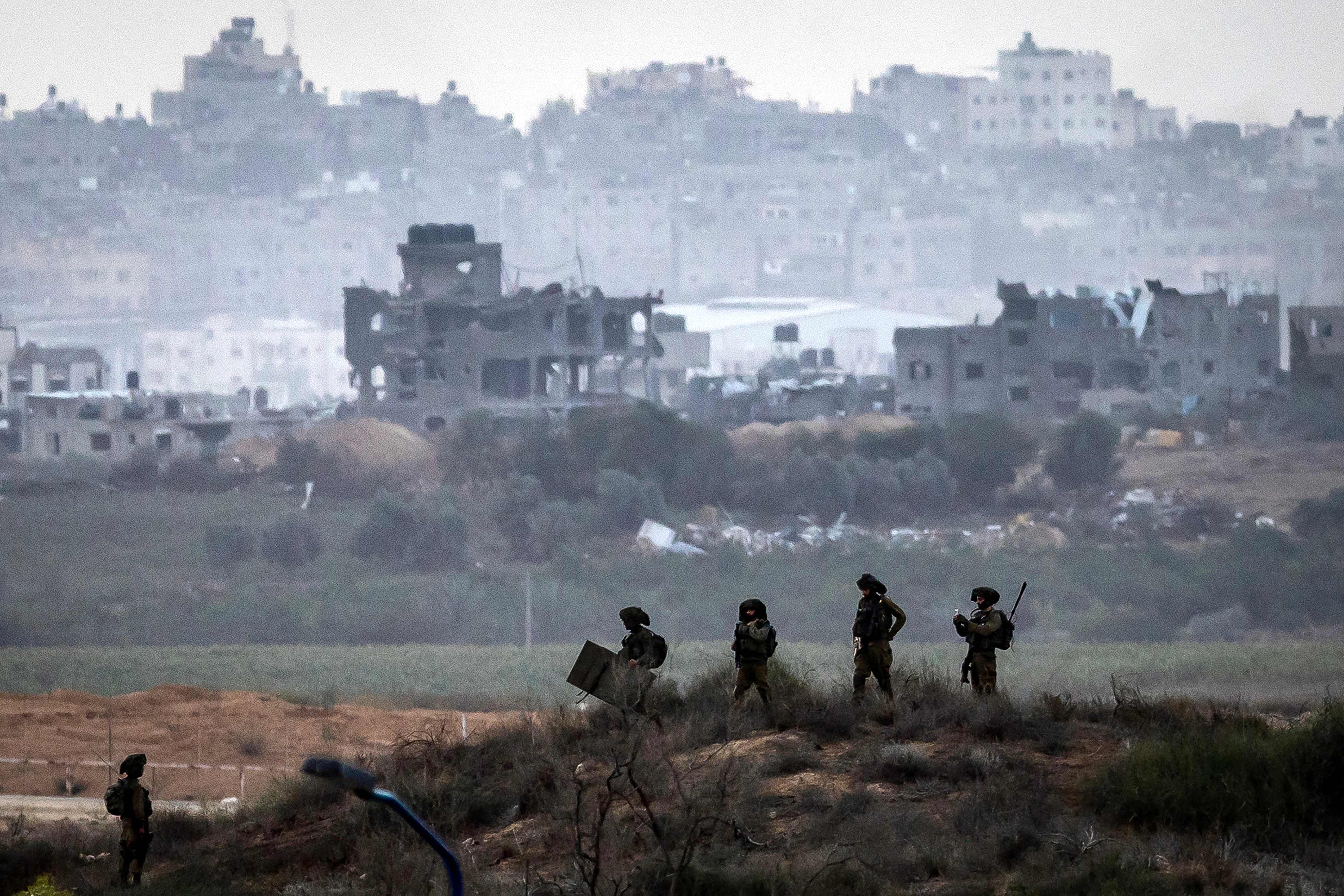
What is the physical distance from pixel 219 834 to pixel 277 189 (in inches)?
7121

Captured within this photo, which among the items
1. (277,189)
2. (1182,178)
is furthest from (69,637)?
(1182,178)

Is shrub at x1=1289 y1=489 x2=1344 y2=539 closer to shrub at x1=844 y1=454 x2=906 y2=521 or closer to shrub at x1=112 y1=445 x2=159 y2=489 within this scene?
shrub at x1=844 y1=454 x2=906 y2=521

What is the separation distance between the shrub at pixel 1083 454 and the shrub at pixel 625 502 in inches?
604

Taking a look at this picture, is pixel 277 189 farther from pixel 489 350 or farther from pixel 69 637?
pixel 69 637

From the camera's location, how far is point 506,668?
139 feet

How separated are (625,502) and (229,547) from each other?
13.6 metres

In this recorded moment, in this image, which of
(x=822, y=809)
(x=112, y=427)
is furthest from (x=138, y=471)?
(x=822, y=809)

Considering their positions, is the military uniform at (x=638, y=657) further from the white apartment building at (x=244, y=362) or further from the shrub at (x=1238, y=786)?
the white apartment building at (x=244, y=362)

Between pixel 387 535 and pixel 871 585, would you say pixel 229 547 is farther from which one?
pixel 871 585

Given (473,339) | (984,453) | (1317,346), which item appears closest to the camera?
(984,453)

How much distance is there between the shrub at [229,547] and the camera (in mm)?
61375

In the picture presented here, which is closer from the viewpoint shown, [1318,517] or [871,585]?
[871,585]

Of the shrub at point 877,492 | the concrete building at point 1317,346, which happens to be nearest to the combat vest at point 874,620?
the shrub at point 877,492

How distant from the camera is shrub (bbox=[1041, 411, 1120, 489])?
230 feet
